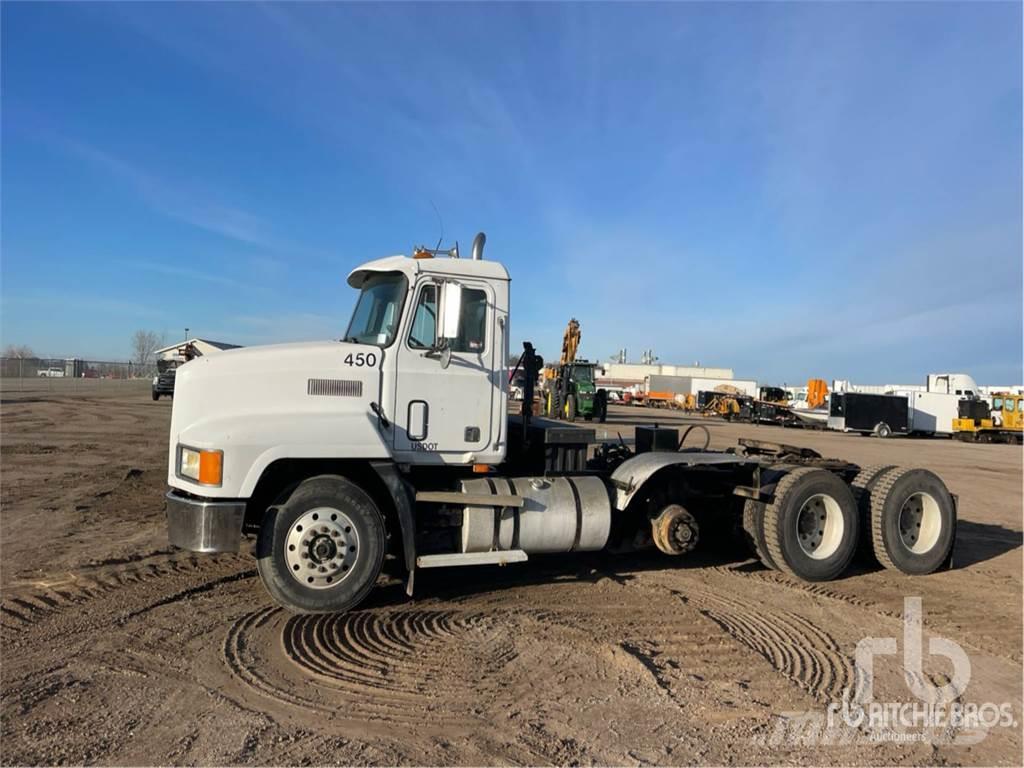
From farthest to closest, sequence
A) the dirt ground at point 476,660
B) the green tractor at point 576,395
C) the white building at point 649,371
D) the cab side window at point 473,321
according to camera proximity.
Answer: the white building at point 649,371 → the green tractor at point 576,395 → the cab side window at point 473,321 → the dirt ground at point 476,660

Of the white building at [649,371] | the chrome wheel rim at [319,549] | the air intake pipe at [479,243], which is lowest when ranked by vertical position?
the chrome wheel rim at [319,549]

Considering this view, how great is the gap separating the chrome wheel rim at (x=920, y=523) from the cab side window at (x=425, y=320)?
565 centimetres

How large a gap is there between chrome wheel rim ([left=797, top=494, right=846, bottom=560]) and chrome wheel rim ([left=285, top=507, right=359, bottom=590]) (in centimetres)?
474

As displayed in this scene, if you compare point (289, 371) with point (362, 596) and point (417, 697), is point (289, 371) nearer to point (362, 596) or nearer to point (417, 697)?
point (362, 596)

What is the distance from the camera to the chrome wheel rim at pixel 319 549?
532cm

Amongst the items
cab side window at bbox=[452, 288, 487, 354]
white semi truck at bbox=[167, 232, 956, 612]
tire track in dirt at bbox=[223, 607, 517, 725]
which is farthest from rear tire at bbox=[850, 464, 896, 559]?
cab side window at bbox=[452, 288, 487, 354]

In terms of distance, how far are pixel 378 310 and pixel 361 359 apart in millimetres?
617

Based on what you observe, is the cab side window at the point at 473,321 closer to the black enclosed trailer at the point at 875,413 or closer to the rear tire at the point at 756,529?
the rear tire at the point at 756,529

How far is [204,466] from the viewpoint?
515cm

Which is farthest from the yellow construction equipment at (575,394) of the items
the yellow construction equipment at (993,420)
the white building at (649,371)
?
the white building at (649,371)

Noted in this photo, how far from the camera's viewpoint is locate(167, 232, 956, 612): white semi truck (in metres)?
5.31

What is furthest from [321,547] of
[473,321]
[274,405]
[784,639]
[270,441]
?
[784,639]

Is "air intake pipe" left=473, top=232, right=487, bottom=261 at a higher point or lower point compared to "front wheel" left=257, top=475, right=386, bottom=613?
higher

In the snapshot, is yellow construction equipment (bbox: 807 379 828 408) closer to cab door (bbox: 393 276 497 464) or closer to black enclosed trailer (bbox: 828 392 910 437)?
black enclosed trailer (bbox: 828 392 910 437)
